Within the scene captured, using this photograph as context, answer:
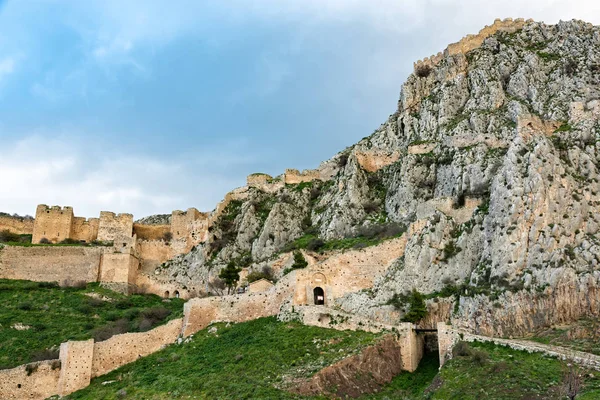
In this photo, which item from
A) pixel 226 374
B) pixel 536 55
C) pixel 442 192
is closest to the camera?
pixel 226 374

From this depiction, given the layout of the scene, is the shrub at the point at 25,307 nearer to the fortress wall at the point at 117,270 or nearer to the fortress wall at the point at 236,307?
the fortress wall at the point at 117,270

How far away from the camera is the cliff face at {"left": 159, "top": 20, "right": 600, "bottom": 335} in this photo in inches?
1559

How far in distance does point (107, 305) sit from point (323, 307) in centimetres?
2402

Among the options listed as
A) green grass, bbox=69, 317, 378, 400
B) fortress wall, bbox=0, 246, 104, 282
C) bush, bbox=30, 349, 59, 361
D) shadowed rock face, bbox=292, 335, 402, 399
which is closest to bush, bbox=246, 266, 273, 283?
green grass, bbox=69, 317, 378, 400

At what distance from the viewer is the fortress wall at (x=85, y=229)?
70.2 metres

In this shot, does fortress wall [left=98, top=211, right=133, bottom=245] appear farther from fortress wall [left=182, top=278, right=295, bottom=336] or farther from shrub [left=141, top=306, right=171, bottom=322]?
fortress wall [left=182, top=278, right=295, bottom=336]

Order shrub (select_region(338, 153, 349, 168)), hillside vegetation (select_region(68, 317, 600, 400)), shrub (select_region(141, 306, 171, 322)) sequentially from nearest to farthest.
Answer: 1. hillside vegetation (select_region(68, 317, 600, 400))
2. shrub (select_region(141, 306, 171, 322))
3. shrub (select_region(338, 153, 349, 168))

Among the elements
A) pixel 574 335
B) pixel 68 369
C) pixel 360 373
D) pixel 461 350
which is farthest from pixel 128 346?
pixel 574 335

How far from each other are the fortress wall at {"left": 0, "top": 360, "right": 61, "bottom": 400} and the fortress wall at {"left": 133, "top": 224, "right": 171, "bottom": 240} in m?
34.0

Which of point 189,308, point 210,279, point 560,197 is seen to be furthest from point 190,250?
point 560,197

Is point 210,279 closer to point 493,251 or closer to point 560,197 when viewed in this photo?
point 493,251

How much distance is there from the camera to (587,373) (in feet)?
92.6

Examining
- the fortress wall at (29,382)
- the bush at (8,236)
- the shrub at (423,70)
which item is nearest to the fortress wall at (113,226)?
the bush at (8,236)

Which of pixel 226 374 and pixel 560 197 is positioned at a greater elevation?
pixel 560 197
